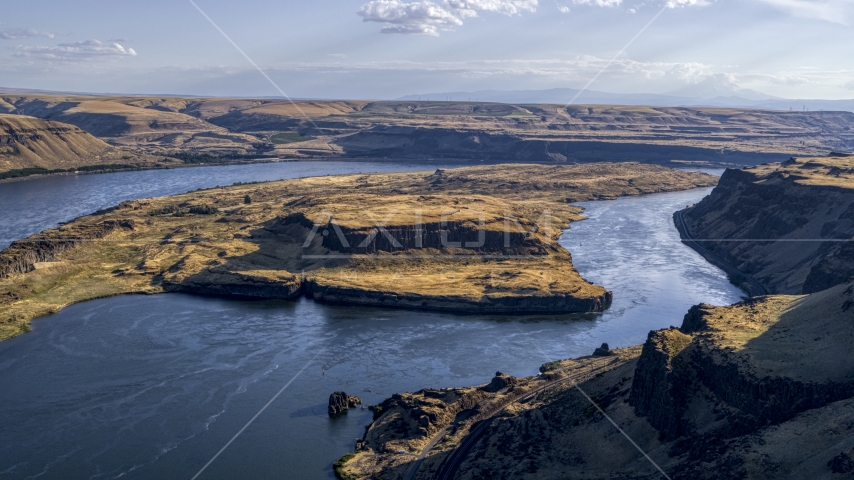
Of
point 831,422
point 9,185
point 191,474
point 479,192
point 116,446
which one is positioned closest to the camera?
point 831,422

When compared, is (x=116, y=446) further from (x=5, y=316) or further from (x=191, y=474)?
(x=5, y=316)

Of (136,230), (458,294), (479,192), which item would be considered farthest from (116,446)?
(479,192)

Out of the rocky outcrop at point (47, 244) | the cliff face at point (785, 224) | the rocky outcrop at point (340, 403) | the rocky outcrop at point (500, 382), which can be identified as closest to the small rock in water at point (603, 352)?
the rocky outcrop at point (500, 382)

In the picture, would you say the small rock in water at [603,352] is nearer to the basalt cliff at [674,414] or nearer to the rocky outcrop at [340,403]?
the basalt cliff at [674,414]

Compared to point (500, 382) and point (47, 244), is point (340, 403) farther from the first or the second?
point (47, 244)

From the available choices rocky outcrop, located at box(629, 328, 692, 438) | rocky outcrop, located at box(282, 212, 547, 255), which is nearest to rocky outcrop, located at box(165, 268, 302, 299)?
rocky outcrop, located at box(282, 212, 547, 255)
